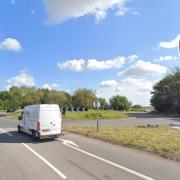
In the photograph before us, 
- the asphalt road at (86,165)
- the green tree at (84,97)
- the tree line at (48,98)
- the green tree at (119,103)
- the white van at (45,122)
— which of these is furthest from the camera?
the green tree at (119,103)

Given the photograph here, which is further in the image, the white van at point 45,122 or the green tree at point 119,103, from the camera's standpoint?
the green tree at point 119,103

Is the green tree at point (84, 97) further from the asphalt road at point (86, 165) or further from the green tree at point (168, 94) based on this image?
the asphalt road at point (86, 165)

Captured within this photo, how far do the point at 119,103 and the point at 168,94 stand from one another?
49783 millimetres

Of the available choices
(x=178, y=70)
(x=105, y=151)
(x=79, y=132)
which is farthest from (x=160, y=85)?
(x=105, y=151)

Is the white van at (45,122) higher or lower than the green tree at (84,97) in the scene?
lower

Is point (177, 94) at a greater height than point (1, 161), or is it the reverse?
point (177, 94)

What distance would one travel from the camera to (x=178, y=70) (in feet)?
281

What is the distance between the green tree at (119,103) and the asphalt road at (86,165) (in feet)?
376

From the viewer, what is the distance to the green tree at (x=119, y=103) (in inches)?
5148

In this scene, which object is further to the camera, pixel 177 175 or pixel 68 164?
pixel 68 164

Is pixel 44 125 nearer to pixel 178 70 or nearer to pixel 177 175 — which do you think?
pixel 177 175

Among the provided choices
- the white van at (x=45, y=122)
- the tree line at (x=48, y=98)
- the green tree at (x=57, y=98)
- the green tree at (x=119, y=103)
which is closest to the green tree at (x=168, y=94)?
the tree line at (x=48, y=98)

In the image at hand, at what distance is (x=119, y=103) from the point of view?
433ft

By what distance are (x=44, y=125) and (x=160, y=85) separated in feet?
217
